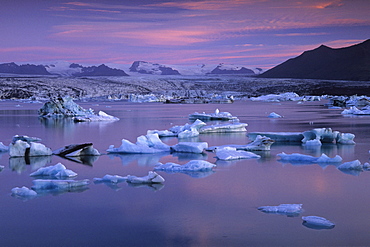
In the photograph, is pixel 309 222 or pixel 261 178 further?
pixel 261 178

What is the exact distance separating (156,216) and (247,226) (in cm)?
78

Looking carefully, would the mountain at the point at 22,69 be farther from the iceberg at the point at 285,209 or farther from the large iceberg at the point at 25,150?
the iceberg at the point at 285,209

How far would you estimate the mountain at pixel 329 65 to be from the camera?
9025 cm

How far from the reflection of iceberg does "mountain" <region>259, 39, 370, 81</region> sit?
8179 cm

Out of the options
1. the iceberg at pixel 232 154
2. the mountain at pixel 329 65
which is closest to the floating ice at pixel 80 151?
the iceberg at pixel 232 154

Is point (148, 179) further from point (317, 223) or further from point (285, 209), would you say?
point (317, 223)

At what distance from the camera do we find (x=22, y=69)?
375 ft

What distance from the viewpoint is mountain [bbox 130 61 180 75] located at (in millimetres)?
122925

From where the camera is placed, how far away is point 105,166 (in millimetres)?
6465

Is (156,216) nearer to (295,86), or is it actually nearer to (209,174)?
(209,174)

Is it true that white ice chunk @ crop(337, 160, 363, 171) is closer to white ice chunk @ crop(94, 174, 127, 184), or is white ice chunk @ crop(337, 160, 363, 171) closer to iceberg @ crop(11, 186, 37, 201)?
white ice chunk @ crop(94, 174, 127, 184)

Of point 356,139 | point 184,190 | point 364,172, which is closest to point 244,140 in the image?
point 356,139

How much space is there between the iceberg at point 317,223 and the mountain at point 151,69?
4633 inches

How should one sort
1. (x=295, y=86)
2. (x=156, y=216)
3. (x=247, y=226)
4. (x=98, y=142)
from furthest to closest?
(x=295, y=86) → (x=98, y=142) → (x=156, y=216) → (x=247, y=226)
